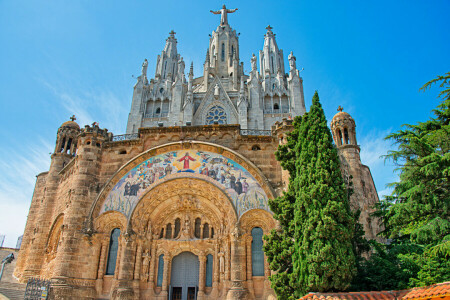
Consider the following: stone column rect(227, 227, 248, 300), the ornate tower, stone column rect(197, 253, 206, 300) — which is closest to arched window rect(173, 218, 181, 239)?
stone column rect(197, 253, 206, 300)

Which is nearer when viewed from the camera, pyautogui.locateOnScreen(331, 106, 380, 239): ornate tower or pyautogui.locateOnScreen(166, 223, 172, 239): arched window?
pyautogui.locateOnScreen(331, 106, 380, 239): ornate tower

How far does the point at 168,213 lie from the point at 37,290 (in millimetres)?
6227

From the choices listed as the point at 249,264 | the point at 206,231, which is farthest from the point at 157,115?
the point at 249,264

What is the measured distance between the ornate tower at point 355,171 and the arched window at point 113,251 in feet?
35.9

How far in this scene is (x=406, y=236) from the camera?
13.4m

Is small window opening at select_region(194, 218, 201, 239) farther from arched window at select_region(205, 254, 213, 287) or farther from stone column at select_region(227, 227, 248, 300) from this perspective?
stone column at select_region(227, 227, 248, 300)

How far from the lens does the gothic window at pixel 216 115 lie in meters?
35.2

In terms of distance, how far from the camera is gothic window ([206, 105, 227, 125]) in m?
35.2

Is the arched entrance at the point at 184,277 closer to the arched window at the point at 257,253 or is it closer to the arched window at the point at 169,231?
the arched window at the point at 169,231

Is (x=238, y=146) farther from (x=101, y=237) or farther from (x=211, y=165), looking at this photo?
(x=101, y=237)

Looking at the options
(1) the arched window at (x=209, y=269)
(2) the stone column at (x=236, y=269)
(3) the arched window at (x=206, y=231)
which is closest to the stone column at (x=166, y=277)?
(1) the arched window at (x=209, y=269)

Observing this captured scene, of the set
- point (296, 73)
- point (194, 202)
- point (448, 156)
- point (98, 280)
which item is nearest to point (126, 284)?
point (98, 280)

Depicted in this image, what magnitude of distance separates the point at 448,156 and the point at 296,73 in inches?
1134

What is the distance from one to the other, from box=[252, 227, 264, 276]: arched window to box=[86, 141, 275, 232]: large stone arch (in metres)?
1.23
